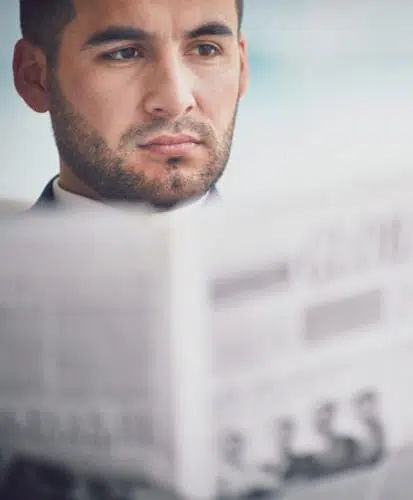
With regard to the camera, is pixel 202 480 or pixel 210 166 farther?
pixel 210 166

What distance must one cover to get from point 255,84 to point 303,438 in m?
0.32

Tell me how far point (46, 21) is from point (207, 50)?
139mm

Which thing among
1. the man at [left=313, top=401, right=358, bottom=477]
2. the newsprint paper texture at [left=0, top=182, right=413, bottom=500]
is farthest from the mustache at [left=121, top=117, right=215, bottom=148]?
the man at [left=313, top=401, right=358, bottom=477]

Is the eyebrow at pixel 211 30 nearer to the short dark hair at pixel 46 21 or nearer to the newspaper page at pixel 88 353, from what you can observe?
the short dark hair at pixel 46 21

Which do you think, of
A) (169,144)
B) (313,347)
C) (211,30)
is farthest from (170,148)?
(313,347)

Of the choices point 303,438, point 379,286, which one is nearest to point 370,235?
point 379,286

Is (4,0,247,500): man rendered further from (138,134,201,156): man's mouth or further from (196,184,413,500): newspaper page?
(196,184,413,500): newspaper page

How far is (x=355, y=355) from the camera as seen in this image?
2.06ft

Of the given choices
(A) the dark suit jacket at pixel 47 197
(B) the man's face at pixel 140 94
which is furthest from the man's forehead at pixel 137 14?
(A) the dark suit jacket at pixel 47 197

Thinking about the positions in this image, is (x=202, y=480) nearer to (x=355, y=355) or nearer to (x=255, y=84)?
(x=355, y=355)

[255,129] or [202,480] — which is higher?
[255,129]


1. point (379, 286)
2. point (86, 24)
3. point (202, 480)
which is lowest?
point (202, 480)

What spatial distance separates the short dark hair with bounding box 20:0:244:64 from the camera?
2.25 feet

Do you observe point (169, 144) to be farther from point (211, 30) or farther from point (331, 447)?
point (331, 447)
